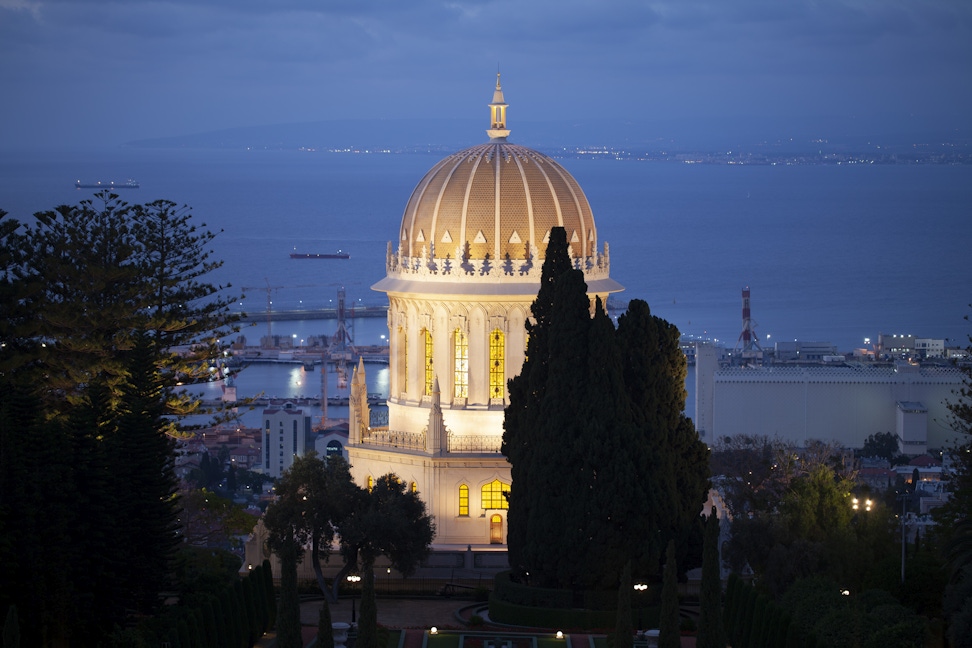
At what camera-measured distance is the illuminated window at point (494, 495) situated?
42.1 m

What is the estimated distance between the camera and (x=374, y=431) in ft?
145

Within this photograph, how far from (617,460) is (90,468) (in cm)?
959

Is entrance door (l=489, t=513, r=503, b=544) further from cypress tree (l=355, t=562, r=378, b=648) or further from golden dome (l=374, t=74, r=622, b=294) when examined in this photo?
cypress tree (l=355, t=562, r=378, b=648)

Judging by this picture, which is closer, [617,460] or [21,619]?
[21,619]

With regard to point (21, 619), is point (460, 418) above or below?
above

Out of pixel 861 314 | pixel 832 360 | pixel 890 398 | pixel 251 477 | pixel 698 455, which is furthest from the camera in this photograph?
pixel 861 314

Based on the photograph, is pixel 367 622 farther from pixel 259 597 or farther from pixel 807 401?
pixel 807 401

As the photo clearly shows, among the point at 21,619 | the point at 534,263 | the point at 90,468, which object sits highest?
the point at 534,263

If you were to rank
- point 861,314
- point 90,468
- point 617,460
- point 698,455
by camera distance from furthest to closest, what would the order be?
point 861,314, point 698,455, point 617,460, point 90,468

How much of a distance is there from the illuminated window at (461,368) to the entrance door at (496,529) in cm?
277

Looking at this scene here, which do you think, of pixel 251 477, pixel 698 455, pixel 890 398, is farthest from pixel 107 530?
pixel 890 398

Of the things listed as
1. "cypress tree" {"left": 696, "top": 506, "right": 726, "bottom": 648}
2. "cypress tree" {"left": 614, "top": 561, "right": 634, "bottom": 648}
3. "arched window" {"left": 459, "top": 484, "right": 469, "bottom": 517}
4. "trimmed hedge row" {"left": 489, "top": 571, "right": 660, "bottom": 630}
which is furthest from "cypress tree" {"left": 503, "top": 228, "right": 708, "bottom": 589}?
"cypress tree" {"left": 696, "top": 506, "right": 726, "bottom": 648}

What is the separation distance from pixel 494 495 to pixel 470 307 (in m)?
4.08

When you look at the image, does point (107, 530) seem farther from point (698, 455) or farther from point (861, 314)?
point (861, 314)
